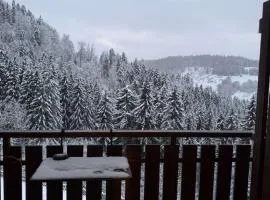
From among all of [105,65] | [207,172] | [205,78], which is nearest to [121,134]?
[207,172]

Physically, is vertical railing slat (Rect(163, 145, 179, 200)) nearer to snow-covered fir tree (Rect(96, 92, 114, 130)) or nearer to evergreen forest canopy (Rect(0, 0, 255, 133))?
evergreen forest canopy (Rect(0, 0, 255, 133))

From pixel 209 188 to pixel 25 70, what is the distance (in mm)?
49958

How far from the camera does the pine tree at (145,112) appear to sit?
3847 cm

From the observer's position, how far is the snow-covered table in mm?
1891

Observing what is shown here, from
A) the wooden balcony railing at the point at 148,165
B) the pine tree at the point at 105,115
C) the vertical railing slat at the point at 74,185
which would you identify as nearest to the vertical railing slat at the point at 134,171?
the wooden balcony railing at the point at 148,165

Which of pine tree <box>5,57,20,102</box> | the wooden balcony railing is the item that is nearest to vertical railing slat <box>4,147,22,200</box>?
the wooden balcony railing

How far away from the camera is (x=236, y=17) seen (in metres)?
74.4

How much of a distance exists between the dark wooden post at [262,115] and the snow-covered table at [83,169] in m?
0.91

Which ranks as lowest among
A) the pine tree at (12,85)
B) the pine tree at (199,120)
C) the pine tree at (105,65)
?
the pine tree at (199,120)

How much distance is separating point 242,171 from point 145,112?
121 ft

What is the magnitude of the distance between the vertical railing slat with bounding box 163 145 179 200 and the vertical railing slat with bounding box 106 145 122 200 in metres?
0.43

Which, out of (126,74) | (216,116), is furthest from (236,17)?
(216,116)

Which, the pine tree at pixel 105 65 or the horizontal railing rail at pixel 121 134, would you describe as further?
the pine tree at pixel 105 65

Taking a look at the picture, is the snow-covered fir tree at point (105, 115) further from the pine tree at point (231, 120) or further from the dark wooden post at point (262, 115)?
the dark wooden post at point (262, 115)
